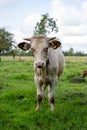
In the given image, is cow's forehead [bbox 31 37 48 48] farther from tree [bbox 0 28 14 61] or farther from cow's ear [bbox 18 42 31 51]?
tree [bbox 0 28 14 61]

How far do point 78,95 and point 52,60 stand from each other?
279cm

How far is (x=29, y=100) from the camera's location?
10.9 meters

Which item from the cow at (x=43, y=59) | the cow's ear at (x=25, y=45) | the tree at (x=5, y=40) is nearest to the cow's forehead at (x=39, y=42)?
the cow at (x=43, y=59)

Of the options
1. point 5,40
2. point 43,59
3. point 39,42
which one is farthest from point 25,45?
point 5,40

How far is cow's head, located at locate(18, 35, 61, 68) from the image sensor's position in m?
8.59

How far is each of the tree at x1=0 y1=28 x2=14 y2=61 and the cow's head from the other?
55.0 m

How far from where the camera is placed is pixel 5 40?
220 ft

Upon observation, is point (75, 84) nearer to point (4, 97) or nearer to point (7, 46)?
point (4, 97)

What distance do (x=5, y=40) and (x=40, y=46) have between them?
5887 centimetres

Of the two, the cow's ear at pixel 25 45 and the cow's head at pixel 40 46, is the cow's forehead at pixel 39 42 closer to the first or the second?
the cow's head at pixel 40 46

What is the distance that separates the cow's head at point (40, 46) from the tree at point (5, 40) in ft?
180

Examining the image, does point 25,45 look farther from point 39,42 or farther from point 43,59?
point 43,59

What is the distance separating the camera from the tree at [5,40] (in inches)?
2581

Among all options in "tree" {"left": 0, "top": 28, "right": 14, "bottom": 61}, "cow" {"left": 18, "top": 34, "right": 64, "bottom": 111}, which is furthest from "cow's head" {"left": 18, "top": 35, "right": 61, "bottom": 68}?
"tree" {"left": 0, "top": 28, "right": 14, "bottom": 61}
